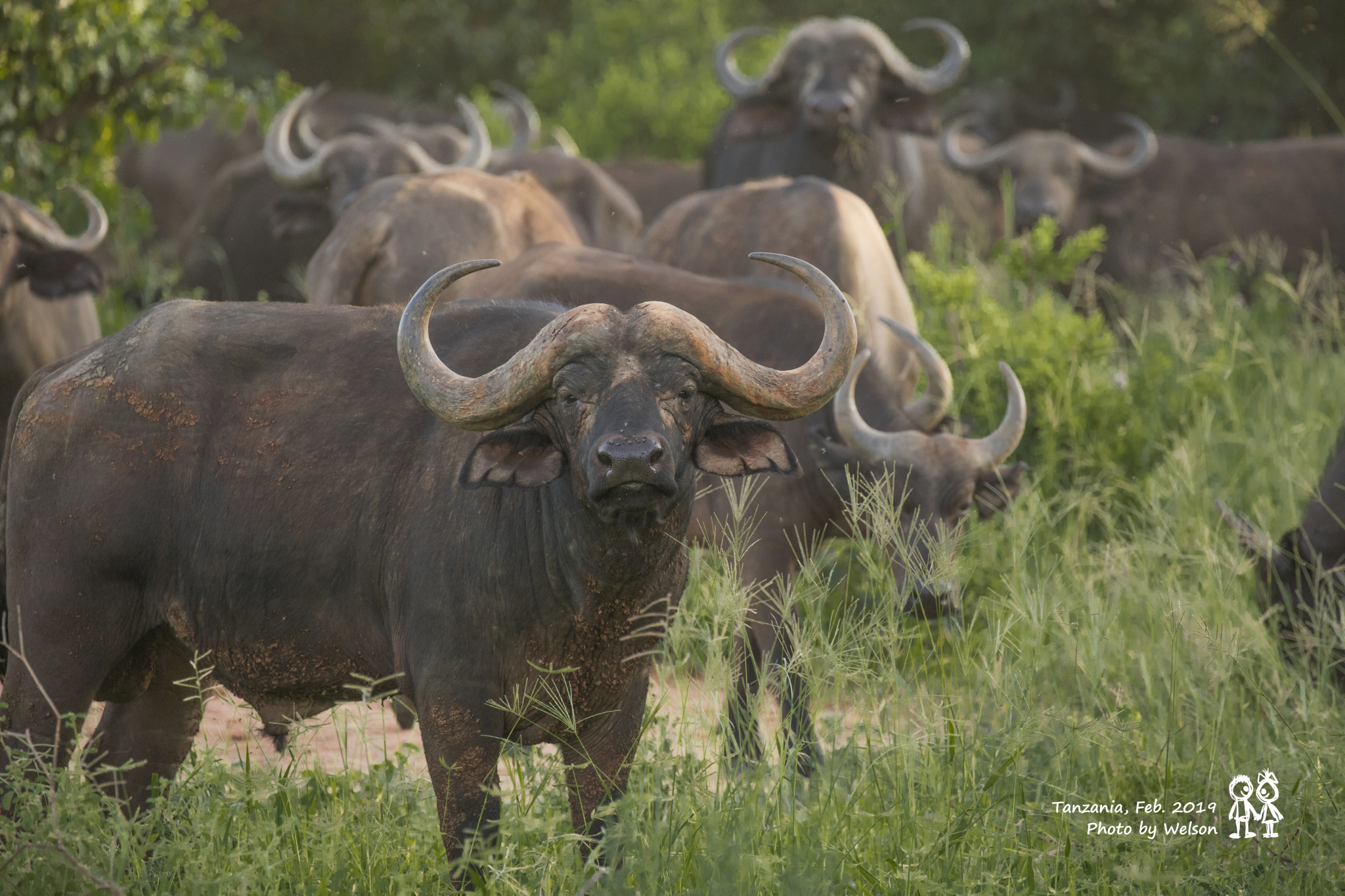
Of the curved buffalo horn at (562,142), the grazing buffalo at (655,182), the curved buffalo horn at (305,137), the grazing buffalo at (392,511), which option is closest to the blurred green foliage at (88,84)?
the curved buffalo horn at (305,137)

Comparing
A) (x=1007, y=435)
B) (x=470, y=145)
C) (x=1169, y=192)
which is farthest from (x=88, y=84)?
(x=1169, y=192)

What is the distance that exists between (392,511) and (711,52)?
46.3ft

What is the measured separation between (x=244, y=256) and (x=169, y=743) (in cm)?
804

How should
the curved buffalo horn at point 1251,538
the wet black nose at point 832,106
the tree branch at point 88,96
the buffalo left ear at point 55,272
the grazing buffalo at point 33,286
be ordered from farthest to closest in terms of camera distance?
the wet black nose at point 832,106
the tree branch at point 88,96
the buffalo left ear at point 55,272
the grazing buffalo at point 33,286
the curved buffalo horn at point 1251,538

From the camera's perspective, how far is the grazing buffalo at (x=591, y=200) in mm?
9859

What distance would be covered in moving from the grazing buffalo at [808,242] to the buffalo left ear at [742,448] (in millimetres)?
2794

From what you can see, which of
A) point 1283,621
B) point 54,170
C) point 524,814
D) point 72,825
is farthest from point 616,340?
point 54,170

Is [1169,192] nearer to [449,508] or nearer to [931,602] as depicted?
[931,602]

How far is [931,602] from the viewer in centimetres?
503

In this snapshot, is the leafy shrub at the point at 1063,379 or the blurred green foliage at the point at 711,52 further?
the blurred green foliage at the point at 711,52

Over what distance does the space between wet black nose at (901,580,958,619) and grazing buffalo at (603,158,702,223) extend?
7356mm

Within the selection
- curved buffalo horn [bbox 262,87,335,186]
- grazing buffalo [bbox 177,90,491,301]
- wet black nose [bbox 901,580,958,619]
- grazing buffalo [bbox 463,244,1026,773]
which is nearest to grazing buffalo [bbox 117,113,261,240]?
grazing buffalo [bbox 177,90,491,301]

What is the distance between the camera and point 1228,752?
4629 millimetres

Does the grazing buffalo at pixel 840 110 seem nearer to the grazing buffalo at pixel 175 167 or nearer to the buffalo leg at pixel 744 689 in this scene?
the buffalo leg at pixel 744 689
